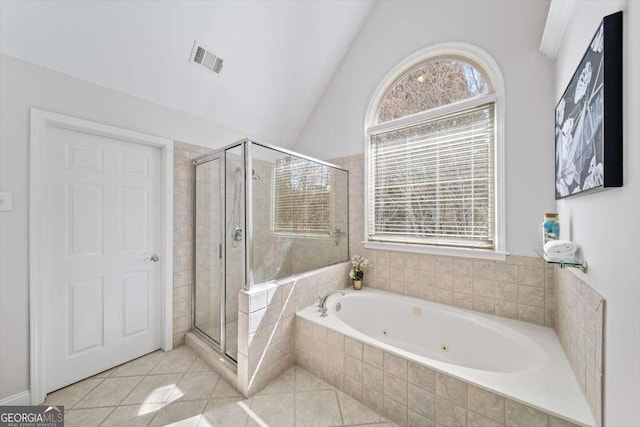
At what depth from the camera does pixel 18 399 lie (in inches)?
60.4

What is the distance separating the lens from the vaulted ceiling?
1552mm

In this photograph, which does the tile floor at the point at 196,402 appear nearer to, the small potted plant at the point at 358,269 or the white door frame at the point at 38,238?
the white door frame at the point at 38,238

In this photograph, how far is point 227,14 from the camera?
1.98 m

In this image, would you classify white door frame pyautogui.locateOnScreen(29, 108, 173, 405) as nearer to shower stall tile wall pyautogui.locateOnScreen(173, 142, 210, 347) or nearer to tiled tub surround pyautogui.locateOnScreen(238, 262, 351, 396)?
shower stall tile wall pyautogui.locateOnScreen(173, 142, 210, 347)

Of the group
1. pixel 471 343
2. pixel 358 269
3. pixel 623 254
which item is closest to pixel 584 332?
pixel 623 254

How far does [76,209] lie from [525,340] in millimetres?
3349

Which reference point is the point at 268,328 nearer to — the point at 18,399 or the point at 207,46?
the point at 18,399

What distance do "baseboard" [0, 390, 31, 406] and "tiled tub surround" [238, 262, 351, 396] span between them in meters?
1.33

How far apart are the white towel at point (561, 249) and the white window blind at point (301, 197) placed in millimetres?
1784

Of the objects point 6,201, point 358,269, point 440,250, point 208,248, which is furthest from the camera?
point 358,269

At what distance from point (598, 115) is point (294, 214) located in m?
1.98

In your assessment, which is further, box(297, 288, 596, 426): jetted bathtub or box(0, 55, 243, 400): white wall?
box(0, 55, 243, 400): white wall

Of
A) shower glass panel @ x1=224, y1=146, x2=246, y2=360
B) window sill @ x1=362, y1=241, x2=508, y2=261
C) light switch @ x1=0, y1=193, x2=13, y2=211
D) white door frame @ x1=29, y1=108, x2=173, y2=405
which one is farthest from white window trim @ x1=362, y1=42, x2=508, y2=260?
light switch @ x1=0, y1=193, x2=13, y2=211

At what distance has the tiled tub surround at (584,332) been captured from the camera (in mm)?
982
